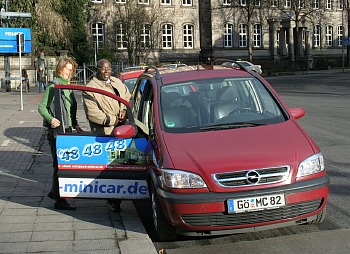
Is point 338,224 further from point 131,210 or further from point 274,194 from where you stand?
point 131,210

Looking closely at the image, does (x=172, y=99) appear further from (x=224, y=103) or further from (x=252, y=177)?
(x=252, y=177)

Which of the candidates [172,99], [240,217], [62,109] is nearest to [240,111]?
[172,99]

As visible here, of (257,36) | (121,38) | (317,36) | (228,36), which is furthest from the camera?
(317,36)

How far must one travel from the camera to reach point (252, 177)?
5.39 metres

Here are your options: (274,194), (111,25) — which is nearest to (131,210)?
(274,194)

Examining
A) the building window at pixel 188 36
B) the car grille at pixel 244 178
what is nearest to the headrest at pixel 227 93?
the car grille at pixel 244 178

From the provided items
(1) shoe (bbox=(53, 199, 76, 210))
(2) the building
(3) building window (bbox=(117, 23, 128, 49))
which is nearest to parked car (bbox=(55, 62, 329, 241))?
(1) shoe (bbox=(53, 199, 76, 210))

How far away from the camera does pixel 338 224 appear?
6.30 metres

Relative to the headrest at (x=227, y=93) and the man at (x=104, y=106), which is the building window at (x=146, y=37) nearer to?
the man at (x=104, y=106)

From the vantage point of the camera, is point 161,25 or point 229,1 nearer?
point 161,25

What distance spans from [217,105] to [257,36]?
6200cm

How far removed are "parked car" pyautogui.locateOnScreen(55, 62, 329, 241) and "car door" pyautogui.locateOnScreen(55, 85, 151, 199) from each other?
0.01 metres

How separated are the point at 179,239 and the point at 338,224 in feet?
5.71

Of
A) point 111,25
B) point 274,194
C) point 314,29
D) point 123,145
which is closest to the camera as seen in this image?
point 274,194
